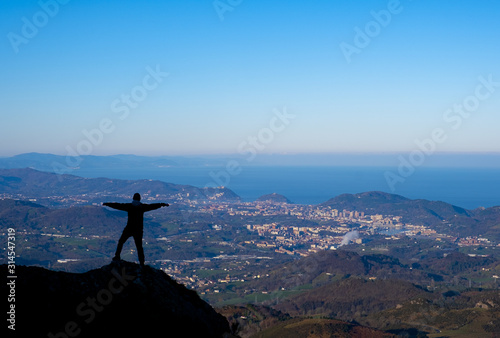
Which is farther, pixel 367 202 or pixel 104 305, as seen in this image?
pixel 367 202

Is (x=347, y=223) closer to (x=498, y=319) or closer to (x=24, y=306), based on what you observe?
(x=498, y=319)

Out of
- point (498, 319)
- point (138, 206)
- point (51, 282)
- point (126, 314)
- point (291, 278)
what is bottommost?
point (291, 278)

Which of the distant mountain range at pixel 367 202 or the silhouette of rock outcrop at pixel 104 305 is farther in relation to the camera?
the distant mountain range at pixel 367 202

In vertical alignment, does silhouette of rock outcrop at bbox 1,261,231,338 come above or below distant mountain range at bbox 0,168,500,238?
above

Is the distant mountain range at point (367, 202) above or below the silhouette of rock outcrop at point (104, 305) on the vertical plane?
below

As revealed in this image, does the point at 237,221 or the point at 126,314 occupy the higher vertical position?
the point at 126,314

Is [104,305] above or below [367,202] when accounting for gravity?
above

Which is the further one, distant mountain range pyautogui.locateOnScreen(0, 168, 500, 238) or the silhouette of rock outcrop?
distant mountain range pyautogui.locateOnScreen(0, 168, 500, 238)

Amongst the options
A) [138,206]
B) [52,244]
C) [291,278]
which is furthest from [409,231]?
[138,206]
